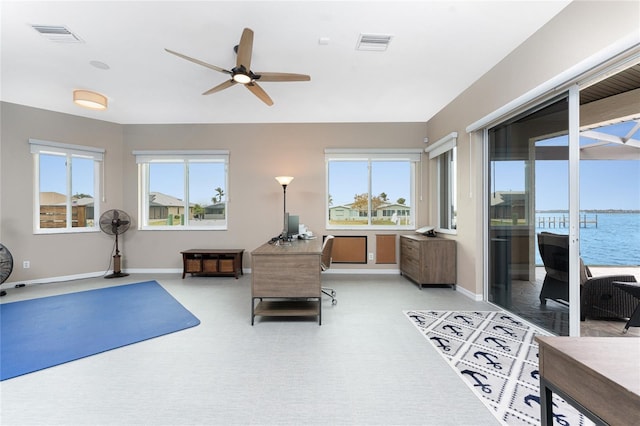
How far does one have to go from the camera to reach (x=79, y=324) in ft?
9.08

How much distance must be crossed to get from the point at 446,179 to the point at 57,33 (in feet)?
17.0

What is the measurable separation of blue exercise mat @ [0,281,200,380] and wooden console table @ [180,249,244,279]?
0.80 meters

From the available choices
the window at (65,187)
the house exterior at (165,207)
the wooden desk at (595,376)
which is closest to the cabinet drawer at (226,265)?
the house exterior at (165,207)

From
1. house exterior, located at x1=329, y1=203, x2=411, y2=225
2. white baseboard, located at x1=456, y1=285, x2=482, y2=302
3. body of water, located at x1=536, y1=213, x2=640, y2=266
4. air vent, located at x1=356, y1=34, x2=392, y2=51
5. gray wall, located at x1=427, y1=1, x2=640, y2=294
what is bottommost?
white baseboard, located at x1=456, y1=285, x2=482, y2=302

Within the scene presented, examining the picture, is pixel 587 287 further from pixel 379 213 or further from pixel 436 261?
pixel 379 213

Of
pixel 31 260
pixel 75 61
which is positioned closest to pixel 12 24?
pixel 75 61

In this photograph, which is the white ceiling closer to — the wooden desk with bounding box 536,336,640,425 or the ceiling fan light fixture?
the ceiling fan light fixture

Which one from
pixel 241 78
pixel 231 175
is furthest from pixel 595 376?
pixel 231 175

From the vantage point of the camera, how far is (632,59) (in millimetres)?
1777

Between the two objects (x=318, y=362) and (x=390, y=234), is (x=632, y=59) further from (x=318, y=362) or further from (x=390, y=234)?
(x=390, y=234)

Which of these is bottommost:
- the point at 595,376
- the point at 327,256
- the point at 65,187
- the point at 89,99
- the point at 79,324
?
the point at 79,324

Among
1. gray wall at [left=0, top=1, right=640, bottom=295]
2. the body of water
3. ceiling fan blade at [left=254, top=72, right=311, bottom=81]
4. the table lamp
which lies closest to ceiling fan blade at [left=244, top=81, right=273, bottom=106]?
ceiling fan blade at [left=254, top=72, right=311, bottom=81]

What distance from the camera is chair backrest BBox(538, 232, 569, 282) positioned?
2316mm

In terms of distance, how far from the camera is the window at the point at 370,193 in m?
5.06
